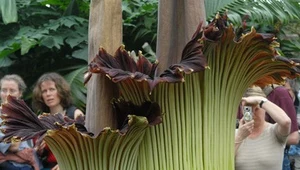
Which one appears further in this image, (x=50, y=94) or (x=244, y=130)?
(x=50, y=94)

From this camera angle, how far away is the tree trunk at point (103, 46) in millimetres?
1029

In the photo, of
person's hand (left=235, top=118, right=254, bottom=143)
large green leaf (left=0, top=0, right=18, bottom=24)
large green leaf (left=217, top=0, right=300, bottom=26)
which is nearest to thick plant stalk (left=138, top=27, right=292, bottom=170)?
person's hand (left=235, top=118, right=254, bottom=143)

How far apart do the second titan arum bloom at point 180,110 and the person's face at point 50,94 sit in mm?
1516

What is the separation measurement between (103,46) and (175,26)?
189 millimetres

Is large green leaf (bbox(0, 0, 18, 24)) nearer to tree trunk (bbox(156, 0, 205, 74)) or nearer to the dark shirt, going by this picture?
the dark shirt

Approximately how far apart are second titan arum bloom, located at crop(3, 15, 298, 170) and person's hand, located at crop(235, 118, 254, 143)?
981 millimetres

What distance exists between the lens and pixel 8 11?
365 cm

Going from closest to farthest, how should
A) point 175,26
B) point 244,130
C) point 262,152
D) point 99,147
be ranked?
point 99,147 < point 175,26 < point 244,130 < point 262,152

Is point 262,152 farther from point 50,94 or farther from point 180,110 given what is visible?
point 180,110

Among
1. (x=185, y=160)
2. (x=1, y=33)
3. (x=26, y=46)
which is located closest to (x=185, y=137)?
(x=185, y=160)

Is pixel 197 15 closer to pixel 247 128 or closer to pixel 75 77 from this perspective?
pixel 247 128

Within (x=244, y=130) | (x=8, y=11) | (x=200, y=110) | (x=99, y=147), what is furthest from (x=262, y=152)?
(x=8, y=11)

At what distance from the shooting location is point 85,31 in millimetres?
3881

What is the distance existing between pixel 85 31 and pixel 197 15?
2859 mm
